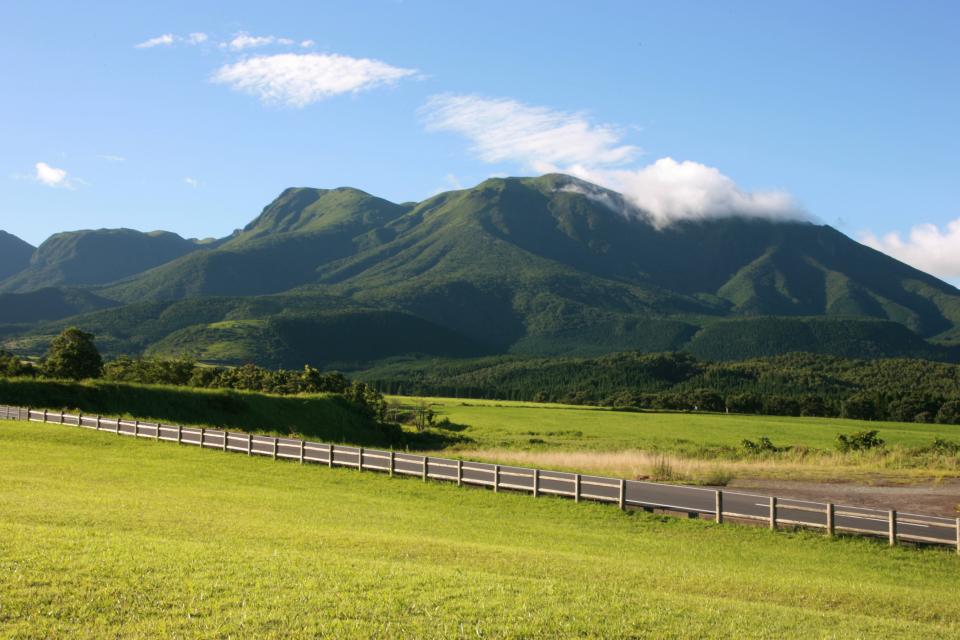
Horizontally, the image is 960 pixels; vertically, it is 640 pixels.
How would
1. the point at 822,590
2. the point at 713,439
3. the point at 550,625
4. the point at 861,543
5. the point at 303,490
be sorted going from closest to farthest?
1. the point at 550,625
2. the point at 822,590
3. the point at 861,543
4. the point at 303,490
5. the point at 713,439

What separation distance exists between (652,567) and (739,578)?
1.89 meters

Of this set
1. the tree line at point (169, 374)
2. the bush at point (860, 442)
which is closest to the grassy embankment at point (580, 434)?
the bush at point (860, 442)

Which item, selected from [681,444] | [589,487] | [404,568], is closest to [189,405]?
[681,444]

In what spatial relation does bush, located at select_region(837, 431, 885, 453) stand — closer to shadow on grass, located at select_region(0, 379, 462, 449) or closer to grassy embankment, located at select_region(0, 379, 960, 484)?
grassy embankment, located at select_region(0, 379, 960, 484)

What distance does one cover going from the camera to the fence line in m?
25.8

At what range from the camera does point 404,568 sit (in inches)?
588

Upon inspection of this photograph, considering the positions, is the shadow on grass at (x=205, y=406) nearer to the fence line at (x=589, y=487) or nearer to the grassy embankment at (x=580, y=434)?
the grassy embankment at (x=580, y=434)

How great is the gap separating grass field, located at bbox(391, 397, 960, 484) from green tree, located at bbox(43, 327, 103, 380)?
34.3 meters

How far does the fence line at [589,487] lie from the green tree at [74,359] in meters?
29.6

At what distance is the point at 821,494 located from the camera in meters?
35.2

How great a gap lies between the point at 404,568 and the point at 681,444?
188 feet

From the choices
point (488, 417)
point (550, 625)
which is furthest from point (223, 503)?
point (488, 417)

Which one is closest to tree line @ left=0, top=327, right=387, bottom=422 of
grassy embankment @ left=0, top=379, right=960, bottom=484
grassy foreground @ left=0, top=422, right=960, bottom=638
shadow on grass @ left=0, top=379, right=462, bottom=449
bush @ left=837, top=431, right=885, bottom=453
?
shadow on grass @ left=0, top=379, right=462, bottom=449

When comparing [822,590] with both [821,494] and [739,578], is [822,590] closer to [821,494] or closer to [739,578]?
[739,578]
